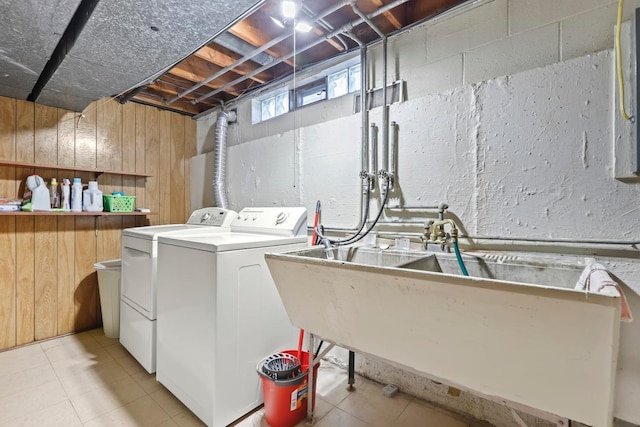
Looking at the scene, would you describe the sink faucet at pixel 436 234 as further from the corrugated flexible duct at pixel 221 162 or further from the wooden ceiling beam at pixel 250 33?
the corrugated flexible duct at pixel 221 162

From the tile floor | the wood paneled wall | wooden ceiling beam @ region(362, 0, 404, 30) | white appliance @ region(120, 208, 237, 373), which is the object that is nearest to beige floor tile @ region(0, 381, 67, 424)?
the tile floor

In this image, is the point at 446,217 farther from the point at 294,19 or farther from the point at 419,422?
the point at 294,19

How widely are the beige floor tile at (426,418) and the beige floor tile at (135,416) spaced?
4.37 feet

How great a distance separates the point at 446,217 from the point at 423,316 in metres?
0.85

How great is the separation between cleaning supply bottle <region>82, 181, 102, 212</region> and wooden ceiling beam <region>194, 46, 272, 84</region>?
1.56 meters

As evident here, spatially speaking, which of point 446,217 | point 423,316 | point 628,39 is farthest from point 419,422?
point 628,39

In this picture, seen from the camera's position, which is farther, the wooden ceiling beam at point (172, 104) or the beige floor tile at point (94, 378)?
the wooden ceiling beam at point (172, 104)

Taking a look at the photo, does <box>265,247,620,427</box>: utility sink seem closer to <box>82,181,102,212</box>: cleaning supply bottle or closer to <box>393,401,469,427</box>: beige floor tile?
<box>393,401,469,427</box>: beige floor tile

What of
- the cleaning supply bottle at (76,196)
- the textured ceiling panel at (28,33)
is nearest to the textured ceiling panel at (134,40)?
the textured ceiling panel at (28,33)

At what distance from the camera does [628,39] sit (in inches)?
48.4

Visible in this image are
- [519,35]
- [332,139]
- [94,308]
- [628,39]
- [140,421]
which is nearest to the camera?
[628,39]

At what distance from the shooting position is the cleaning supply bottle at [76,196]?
8.48 feet

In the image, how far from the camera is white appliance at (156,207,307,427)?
1.52 meters

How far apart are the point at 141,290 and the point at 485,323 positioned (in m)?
2.18
